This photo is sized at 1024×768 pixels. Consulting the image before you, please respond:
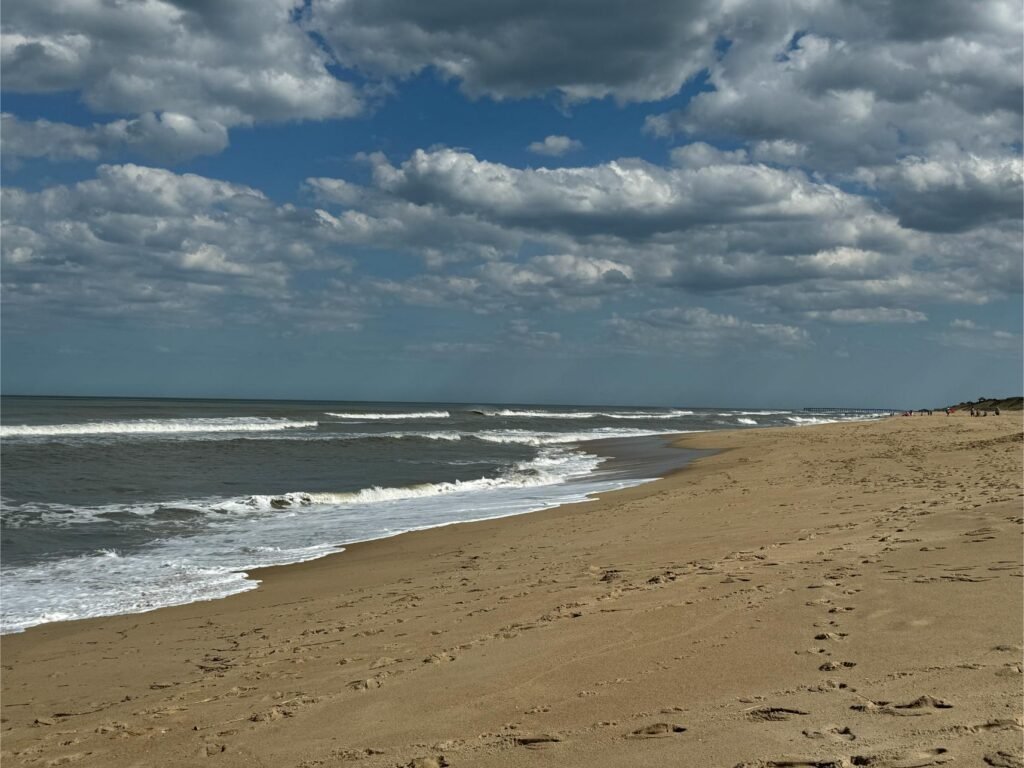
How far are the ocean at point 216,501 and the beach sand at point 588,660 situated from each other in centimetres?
146

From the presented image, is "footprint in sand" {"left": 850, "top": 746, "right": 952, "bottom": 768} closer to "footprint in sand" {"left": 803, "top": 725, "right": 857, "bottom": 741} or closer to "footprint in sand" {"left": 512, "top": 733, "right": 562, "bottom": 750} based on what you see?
"footprint in sand" {"left": 803, "top": 725, "right": 857, "bottom": 741}

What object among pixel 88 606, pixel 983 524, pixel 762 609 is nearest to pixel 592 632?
pixel 762 609

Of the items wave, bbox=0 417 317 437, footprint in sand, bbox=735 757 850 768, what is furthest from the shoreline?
wave, bbox=0 417 317 437

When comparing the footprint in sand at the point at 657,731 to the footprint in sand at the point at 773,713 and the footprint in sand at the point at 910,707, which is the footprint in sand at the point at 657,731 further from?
the footprint in sand at the point at 910,707

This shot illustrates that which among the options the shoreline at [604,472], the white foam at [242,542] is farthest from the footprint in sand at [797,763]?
the white foam at [242,542]

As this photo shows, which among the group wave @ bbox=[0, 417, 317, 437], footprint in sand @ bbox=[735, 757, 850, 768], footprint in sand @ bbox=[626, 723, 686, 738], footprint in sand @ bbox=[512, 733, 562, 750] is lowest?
wave @ bbox=[0, 417, 317, 437]

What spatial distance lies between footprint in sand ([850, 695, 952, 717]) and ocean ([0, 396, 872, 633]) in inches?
320

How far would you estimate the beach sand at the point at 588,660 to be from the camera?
4.08 m

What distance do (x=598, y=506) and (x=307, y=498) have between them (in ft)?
23.8

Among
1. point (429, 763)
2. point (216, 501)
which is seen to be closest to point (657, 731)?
point (429, 763)

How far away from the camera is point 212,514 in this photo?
1678cm

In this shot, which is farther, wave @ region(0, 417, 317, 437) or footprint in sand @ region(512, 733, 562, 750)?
wave @ region(0, 417, 317, 437)

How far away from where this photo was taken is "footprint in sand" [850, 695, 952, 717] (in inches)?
156

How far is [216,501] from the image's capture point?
18375mm
